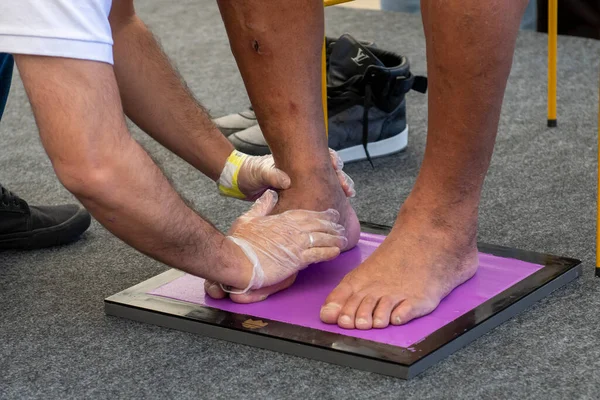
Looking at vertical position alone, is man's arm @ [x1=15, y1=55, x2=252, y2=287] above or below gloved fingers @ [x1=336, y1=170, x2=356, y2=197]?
above

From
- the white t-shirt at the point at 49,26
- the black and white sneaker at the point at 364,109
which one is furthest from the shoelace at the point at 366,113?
the white t-shirt at the point at 49,26

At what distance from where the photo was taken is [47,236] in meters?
1.45

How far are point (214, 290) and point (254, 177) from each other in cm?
21

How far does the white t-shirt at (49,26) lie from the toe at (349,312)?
402 mm

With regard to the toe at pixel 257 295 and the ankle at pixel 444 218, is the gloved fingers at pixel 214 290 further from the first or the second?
the ankle at pixel 444 218

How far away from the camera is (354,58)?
1.84 m

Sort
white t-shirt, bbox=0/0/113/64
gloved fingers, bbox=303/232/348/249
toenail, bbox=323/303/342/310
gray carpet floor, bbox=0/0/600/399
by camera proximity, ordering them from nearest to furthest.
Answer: white t-shirt, bbox=0/0/113/64, gray carpet floor, bbox=0/0/600/399, toenail, bbox=323/303/342/310, gloved fingers, bbox=303/232/348/249

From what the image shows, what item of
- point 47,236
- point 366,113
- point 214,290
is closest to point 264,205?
point 214,290

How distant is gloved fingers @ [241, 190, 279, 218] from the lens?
4.11 ft

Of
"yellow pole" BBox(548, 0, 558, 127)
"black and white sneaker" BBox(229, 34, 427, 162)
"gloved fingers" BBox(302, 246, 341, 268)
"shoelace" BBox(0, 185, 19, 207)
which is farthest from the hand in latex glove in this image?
"yellow pole" BBox(548, 0, 558, 127)

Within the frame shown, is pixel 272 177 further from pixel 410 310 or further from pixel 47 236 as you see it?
pixel 47 236

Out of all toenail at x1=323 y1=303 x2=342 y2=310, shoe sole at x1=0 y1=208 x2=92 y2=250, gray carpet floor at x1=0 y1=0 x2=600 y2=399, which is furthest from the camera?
shoe sole at x1=0 y1=208 x2=92 y2=250

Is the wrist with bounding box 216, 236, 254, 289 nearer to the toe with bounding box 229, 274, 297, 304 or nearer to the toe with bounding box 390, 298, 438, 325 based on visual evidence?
the toe with bounding box 229, 274, 297, 304

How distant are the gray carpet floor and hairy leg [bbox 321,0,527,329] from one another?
0.09 m
